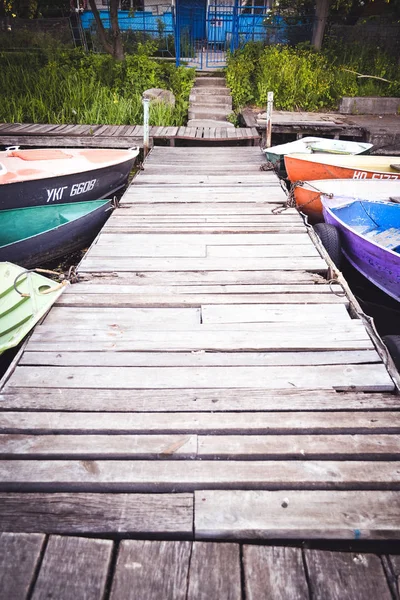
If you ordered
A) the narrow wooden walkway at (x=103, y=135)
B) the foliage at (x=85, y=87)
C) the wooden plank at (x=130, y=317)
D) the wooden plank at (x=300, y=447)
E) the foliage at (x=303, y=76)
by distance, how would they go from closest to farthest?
the wooden plank at (x=300, y=447) < the wooden plank at (x=130, y=317) < the narrow wooden walkway at (x=103, y=135) < the foliage at (x=85, y=87) < the foliage at (x=303, y=76)

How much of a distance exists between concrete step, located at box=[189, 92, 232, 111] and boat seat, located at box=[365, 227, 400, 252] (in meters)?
6.85

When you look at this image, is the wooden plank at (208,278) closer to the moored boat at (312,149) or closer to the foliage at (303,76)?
the moored boat at (312,149)

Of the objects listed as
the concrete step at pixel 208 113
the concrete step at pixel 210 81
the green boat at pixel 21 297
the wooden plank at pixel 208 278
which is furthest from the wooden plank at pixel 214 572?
the concrete step at pixel 210 81

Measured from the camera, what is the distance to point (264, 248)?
4.01m

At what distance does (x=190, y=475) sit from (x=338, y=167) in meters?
5.14

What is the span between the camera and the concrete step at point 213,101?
10334 millimetres

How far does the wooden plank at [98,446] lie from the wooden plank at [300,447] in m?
0.11

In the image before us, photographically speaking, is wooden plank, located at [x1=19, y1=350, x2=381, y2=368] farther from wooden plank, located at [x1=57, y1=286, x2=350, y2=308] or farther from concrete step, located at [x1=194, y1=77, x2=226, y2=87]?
concrete step, located at [x1=194, y1=77, x2=226, y2=87]

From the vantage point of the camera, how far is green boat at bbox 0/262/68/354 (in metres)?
3.22

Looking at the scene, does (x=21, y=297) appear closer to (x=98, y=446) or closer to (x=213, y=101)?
(x=98, y=446)

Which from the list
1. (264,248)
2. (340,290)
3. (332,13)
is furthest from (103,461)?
(332,13)

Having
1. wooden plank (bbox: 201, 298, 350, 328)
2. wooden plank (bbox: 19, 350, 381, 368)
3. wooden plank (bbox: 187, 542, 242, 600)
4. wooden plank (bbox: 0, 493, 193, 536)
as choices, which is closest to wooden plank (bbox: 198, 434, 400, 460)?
wooden plank (bbox: 0, 493, 193, 536)

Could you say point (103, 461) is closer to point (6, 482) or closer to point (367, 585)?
point (6, 482)

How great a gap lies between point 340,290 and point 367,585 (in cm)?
219
